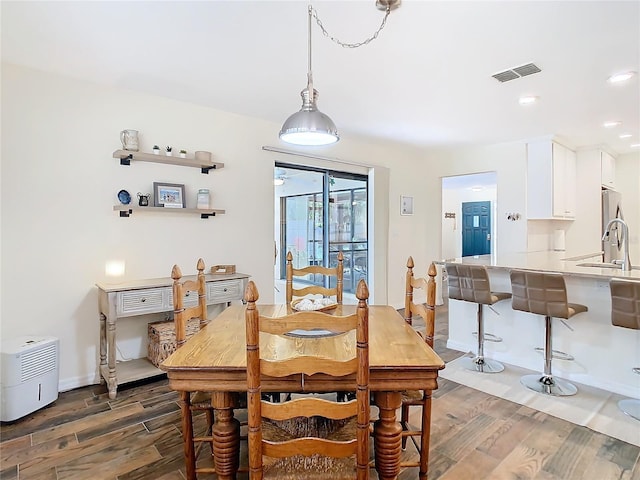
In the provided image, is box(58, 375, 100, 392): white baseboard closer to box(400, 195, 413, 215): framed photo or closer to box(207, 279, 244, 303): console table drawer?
box(207, 279, 244, 303): console table drawer

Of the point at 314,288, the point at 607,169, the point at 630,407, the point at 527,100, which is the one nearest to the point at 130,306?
the point at 314,288

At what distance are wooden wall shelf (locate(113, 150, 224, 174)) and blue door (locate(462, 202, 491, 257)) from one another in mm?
7712

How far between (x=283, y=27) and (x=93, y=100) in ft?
6.04

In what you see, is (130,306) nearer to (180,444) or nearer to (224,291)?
(224,291)

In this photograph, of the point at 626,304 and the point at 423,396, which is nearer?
the point at 423,396

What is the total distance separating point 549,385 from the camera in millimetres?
2955

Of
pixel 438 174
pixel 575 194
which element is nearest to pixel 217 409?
pixel 438 174

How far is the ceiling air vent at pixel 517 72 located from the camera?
8.89 ft

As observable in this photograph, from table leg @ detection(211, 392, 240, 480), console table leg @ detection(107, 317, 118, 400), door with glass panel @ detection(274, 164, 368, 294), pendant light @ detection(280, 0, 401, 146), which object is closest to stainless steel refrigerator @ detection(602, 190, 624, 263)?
door with glass panel @ detection(274, 164, 368, 294)

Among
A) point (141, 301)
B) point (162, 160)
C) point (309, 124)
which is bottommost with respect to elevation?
point (141, 301)

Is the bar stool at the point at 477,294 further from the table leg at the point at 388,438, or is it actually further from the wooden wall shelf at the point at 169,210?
the wooden wall shelf at the point at 169,210

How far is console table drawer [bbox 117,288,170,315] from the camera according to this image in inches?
111

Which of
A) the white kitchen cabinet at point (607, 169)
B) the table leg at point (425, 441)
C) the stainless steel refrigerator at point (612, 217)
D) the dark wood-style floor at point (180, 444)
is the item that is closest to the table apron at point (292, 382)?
the table leg at point (425, 441)

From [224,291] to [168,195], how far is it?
39.7 inches
